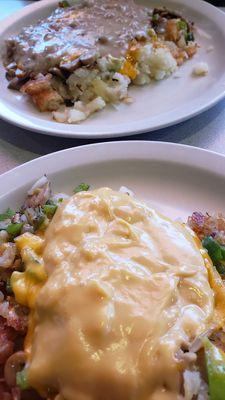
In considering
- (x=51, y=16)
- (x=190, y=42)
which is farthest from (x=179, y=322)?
(x=51, y=16)

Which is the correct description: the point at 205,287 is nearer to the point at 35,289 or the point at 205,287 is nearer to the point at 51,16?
the point at 35,289

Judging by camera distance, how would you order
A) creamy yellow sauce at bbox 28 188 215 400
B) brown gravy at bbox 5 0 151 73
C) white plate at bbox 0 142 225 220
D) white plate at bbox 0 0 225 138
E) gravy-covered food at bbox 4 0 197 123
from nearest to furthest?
creamy yellow sauce at bbox 28 188 215 400
white plate at bbox 0 142 225 220
white plate at bbox 0 0 225 138
gravy-covered food at bbox 4 0 197 123
brown gravy at bbox 5 0 151 73

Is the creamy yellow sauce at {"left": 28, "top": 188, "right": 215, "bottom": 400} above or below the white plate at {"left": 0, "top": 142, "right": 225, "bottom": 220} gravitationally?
above

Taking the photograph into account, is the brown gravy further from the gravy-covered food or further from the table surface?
the table surface

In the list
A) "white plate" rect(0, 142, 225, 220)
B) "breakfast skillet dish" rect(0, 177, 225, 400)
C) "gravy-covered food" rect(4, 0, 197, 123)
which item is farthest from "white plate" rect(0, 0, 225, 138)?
"breakfast skillet dish" rect(0, 177, 225, 400)

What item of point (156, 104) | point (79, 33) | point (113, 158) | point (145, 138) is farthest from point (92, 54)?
point (113, 158)

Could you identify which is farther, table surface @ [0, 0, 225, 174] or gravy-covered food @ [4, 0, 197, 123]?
gravy-covered food @ [4, 0, 197, 123]

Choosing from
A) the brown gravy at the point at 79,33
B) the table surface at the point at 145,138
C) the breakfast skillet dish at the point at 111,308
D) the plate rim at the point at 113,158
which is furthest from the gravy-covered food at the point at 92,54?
the breakfast skillet dish at the point at 111,308

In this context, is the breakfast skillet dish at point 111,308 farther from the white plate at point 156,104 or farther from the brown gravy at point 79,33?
the brown gravy at point 79,33
